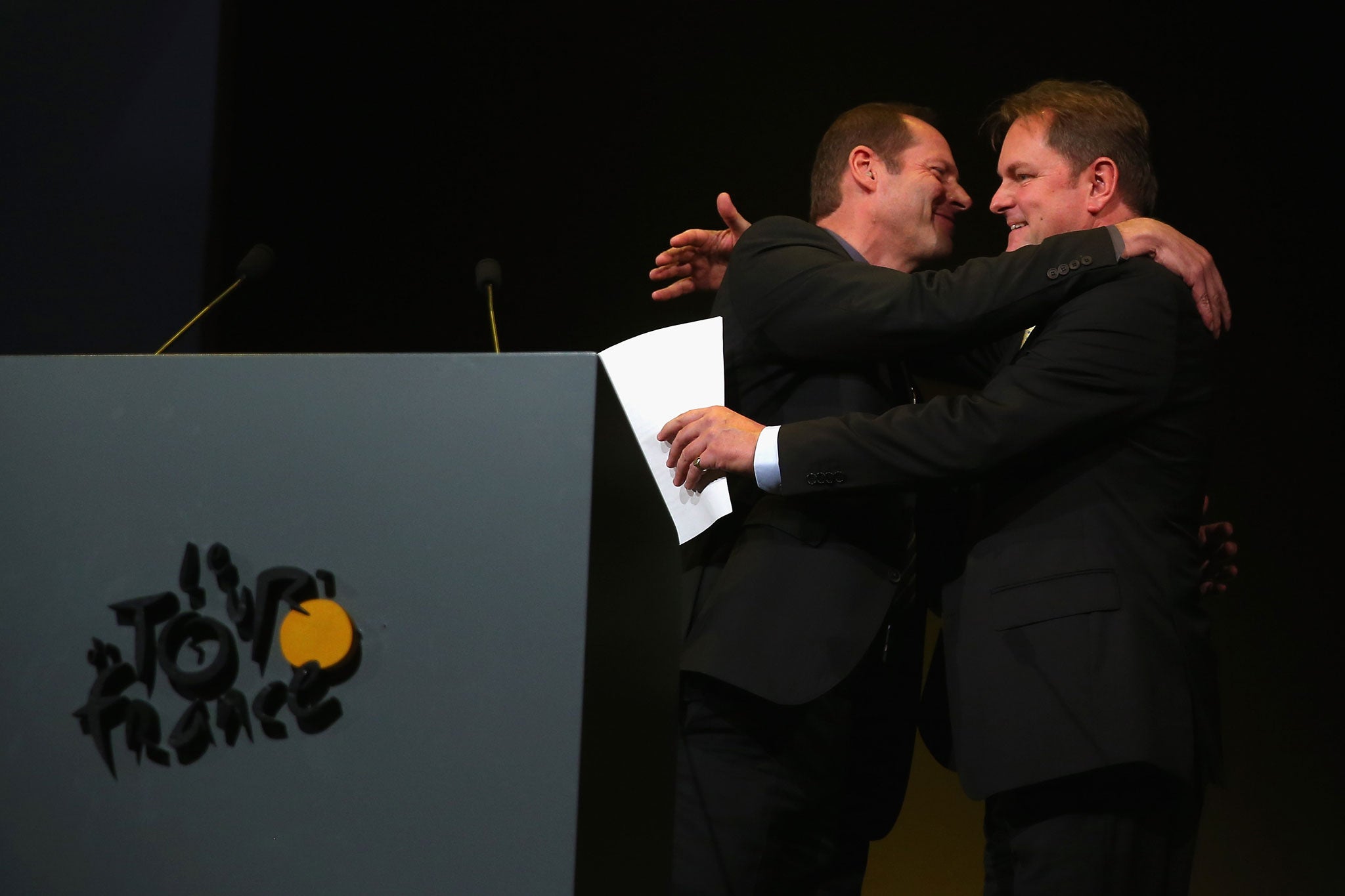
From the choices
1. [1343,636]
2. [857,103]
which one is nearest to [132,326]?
[857,103]

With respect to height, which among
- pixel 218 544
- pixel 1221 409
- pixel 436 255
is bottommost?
pixel 218 544

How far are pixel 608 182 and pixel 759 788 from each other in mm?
1782

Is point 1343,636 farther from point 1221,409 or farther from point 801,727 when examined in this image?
point 801,727

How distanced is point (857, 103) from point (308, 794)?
7.81 feet

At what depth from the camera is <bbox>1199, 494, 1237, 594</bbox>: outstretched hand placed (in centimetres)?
184

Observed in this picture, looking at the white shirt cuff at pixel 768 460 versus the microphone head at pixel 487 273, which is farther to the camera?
the microphone head at pixel 487 273

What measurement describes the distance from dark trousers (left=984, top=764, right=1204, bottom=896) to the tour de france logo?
0.89 meters

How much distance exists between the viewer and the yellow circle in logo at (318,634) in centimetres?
82

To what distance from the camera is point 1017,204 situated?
182 centimetres

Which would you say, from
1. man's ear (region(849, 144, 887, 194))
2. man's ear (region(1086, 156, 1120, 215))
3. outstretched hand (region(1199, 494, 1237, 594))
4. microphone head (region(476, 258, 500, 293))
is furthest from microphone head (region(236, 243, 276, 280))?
outstretched hand (region(1199, 494, 1237, 594))

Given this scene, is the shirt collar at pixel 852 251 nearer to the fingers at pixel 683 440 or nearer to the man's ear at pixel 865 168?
the man's ear at pixel 865 168

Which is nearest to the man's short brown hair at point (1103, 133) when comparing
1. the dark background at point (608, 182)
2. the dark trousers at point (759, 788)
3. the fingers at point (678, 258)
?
the fingers at point (678, 258)

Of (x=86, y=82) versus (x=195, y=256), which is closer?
(x=86, y=82)

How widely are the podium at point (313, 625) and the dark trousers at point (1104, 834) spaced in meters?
0.67
